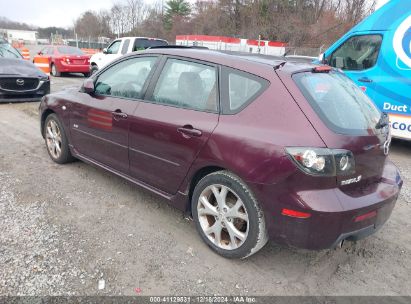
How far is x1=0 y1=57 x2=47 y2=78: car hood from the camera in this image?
9266 millimetres

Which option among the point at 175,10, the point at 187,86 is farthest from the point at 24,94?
the point at 175,10

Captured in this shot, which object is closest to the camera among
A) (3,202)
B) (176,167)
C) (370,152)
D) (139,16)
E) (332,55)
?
(370,152)

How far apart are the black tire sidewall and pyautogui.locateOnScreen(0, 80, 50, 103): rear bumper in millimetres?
8039

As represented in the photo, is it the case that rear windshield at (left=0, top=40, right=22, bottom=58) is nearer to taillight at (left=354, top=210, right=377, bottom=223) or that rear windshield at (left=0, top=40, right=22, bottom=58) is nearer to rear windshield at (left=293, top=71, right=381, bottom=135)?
rear windshield at (left=293, top=71, right=381, bottom=135)

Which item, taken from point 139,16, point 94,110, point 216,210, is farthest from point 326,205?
point 139,16

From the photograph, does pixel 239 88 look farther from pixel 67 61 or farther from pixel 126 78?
pixel 67 61

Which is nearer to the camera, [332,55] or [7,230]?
[7,230]

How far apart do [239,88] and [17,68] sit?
8.54 meters

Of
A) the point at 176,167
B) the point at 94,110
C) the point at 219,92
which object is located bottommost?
the point at 176,167

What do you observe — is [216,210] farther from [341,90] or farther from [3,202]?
[3,202]

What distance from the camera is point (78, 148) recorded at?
182 inches

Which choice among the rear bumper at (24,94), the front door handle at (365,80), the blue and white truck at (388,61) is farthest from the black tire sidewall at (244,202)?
the rear bumper at (24,94)

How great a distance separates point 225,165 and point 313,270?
1.13 meters

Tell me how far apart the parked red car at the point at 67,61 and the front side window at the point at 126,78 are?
43.8ft
